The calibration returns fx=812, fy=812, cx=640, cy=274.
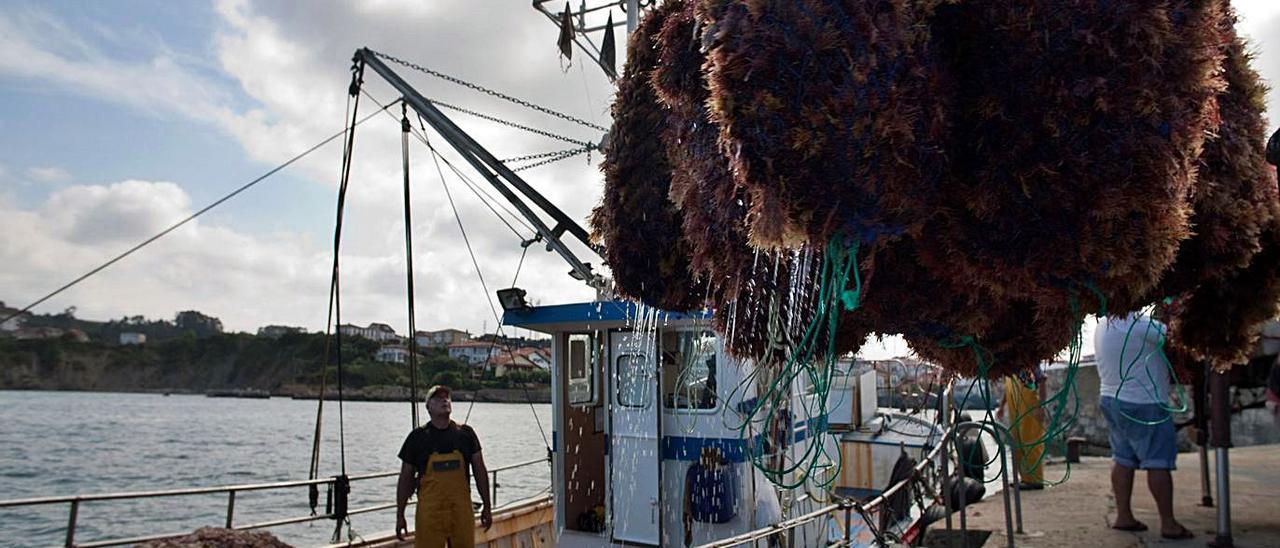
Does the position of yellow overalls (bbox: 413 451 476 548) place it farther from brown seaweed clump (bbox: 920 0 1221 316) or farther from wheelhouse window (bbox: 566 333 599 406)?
brown seaweed clump (bbox: 920 0 1221 316)

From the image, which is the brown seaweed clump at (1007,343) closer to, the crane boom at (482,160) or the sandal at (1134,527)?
the sandal at (1134,527)

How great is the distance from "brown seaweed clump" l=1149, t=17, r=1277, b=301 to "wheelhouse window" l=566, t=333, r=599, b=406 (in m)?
6.75

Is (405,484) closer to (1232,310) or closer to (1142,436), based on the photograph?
(1142,436)

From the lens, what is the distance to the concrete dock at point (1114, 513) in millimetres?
5086

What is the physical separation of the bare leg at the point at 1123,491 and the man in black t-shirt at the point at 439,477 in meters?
4.66

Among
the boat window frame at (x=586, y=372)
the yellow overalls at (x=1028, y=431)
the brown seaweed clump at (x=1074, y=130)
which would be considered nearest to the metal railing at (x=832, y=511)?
the yellow overalls at (x=1028, y=431)

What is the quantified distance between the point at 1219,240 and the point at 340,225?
22.1 ft

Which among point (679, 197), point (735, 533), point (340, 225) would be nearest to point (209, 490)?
point (340, 225)

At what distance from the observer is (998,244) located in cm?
212

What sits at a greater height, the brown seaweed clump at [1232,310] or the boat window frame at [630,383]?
the brown seaweed clump at [1232,310]

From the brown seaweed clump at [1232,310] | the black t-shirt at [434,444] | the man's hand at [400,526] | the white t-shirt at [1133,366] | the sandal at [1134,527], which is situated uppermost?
the brown seaweed clump at [1232,310]

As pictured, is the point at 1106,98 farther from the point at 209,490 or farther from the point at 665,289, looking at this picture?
the point at 209,490

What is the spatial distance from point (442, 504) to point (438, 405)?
81 centimetres

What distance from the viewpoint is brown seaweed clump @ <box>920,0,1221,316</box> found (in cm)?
191
